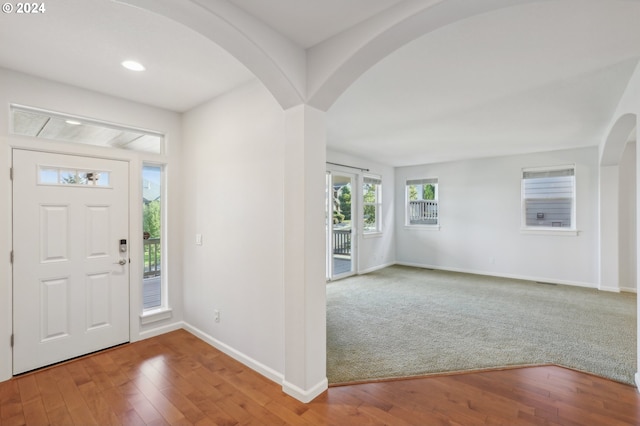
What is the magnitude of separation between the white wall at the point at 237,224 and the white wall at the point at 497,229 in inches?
220

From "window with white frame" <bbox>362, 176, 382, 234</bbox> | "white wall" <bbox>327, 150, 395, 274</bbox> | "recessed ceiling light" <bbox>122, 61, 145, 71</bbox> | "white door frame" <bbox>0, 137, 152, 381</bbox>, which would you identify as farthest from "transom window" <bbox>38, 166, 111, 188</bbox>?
"window with white frame" <bbox>362, 176, 382, 234</bbox>

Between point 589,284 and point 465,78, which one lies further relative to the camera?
point 589,284

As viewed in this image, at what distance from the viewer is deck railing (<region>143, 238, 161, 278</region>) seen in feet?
12.3

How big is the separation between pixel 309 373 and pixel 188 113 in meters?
3.03

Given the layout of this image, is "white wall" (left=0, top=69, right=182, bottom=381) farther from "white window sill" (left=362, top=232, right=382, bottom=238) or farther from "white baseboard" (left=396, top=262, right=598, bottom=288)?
"white baseboard" (left=396, top=262, right=598, bottom=288)

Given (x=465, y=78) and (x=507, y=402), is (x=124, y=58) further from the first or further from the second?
(x=507, y=402)

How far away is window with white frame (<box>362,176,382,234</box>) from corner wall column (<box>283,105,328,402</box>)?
4566 millimetres

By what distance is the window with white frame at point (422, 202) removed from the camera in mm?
7297

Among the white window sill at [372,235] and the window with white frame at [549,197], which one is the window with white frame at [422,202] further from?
the window with white frame at [549,197]

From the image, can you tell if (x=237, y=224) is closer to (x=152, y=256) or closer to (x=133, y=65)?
(x=133, y=65)

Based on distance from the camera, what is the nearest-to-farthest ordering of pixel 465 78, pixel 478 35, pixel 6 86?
pixel 478 35, pixel 6 86, pixel 465 78

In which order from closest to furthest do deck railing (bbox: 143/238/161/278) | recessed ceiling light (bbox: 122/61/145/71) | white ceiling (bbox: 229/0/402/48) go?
white ceiling (bbox: 229/0/402/48) < recessed ceiling light (bbox: 122/61/145/71) < deck railing (bbox: 143/238/161/278)

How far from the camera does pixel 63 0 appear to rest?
1707 millimetres

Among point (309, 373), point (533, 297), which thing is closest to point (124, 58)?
point (309, 373)
